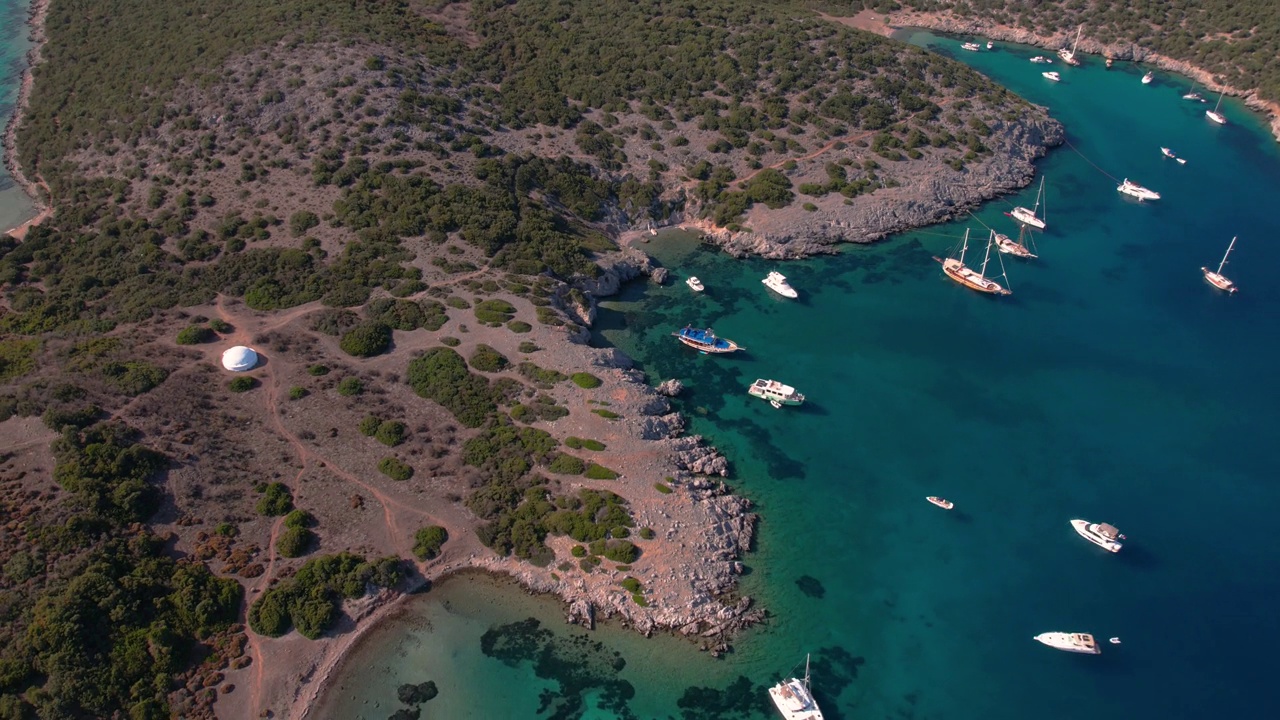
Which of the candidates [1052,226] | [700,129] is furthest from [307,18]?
[1052,226]

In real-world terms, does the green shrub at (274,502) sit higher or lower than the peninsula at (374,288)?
lower

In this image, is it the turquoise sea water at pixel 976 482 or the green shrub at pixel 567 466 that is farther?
the green shrub at pixel 567 466

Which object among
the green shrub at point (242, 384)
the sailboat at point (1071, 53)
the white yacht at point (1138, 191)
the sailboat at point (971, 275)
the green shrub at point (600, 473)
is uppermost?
the sailboat at point (1071, 53)

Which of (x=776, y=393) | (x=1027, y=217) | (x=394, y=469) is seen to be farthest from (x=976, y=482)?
(x=394, y=469)

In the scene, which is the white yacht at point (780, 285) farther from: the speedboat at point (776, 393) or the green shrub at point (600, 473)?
the green shrub at point (600, 473)

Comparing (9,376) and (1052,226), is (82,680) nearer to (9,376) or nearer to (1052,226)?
(9,376)

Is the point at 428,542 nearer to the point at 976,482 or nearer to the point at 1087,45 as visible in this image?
the point at 976,482

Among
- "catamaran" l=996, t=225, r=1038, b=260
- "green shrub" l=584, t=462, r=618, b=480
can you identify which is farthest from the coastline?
"catamaran" l=996, t=225, r=1038, b=260

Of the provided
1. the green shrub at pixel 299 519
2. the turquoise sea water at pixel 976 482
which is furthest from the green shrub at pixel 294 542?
the turquoise sea water at pixel 976 482
